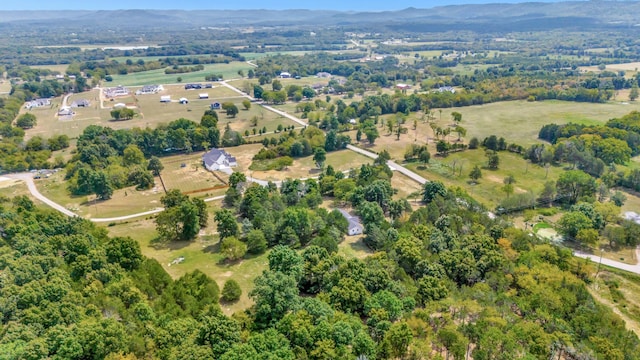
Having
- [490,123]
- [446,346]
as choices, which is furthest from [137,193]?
[490,123]

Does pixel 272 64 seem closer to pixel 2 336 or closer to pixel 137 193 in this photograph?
pixel 137 193

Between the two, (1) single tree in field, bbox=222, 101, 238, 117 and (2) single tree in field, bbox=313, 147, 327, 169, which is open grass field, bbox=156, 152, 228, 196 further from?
(1) single tree in field, bbox=222, 101, 238, 117

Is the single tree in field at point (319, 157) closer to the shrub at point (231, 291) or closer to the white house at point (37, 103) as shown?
the shrub at point (231, 291)

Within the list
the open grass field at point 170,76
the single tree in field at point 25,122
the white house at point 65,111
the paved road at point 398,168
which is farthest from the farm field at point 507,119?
the open grass field at point 170,76

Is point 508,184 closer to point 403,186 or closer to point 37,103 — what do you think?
point 403,186

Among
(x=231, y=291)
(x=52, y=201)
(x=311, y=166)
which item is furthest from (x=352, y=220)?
(x=52, y=201)
